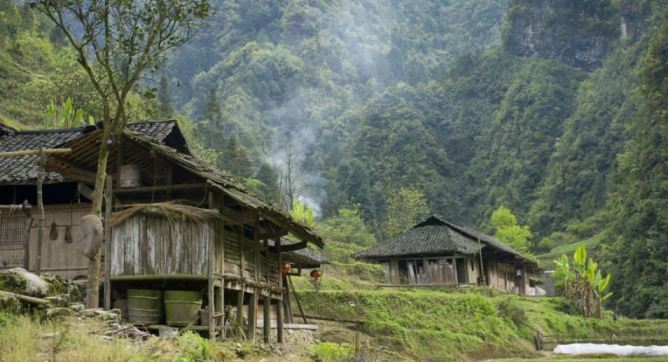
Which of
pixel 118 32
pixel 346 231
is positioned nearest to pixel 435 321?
pixel 118 32

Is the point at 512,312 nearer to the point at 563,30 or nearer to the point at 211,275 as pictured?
the point at 211,275

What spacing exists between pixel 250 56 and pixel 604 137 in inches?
2325

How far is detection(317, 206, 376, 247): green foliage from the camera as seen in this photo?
62.6 meters

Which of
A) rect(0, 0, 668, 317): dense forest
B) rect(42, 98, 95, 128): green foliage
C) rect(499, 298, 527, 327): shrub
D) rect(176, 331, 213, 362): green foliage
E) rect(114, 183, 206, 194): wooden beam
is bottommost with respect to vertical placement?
rect(176, 331, 213, 362): green foliage

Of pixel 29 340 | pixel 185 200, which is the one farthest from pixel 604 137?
pixel 29 340

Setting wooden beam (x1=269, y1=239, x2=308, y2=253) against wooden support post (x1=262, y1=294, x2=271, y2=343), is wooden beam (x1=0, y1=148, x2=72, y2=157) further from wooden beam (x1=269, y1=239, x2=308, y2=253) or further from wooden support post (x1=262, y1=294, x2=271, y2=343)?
wooden beam (x1=269, y1=239, x2=308, y2=253)

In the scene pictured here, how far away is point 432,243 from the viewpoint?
4462 centimetres

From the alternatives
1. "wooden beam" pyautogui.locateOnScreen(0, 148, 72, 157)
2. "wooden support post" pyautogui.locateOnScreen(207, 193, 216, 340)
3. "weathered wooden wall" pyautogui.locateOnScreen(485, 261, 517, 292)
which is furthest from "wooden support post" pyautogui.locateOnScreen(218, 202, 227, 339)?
"weathered wooden wall" pyautogui.locateOnScreen(485, 261, 517, 292)

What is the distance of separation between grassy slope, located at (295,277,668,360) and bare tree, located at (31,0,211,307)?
14053mm

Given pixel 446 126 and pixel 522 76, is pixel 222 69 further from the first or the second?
pixel 522 76

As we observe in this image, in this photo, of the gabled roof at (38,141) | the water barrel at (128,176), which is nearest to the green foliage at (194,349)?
the water barrel at (128,176)

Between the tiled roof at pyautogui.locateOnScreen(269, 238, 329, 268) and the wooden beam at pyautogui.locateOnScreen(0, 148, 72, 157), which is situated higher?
the wooden beam at pyautogui.locateOnScreen(0, 148, 72, 157)

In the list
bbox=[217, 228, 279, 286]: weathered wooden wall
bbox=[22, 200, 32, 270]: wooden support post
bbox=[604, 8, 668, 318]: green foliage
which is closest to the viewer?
bbox=[22, 200, 32, 270]: wooden support post

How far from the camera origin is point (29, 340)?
11.8 metres
